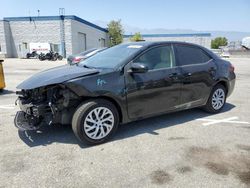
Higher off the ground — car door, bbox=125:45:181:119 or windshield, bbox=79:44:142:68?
windshield, bbox=79:44:142:68

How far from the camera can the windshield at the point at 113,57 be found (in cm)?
431

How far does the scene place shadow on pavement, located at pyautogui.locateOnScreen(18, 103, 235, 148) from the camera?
13.7ft

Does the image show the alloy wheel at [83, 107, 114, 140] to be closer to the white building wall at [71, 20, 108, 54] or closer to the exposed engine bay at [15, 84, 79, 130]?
the exposed engine bay at [15, 84, 79, 130]

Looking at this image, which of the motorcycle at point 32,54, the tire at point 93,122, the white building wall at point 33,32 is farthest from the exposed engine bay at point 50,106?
the white building wall at point 33,32

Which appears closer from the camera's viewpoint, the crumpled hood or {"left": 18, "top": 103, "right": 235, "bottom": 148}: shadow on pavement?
the crumpled hood

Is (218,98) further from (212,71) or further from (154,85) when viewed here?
(154,85)

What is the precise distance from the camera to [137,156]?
3619 millimetres

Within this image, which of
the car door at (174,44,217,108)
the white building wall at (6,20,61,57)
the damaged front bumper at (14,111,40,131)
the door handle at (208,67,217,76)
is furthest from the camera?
the white building wall at (6,20,61,57)

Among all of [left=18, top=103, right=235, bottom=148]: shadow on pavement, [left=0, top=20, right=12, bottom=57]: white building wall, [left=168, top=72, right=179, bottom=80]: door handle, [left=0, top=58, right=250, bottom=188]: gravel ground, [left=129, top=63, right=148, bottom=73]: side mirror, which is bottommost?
[left=0, top=58, right=250, bottom=188]: gravel ground

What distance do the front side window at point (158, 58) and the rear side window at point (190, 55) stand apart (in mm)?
221

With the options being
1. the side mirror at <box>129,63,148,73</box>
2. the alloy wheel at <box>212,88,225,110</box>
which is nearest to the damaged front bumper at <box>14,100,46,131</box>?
the side mirror at <box>129,63,148,73</box>

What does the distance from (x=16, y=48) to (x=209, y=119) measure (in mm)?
38737

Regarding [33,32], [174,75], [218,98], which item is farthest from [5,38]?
[174,75]

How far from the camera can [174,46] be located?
486 centimetres
